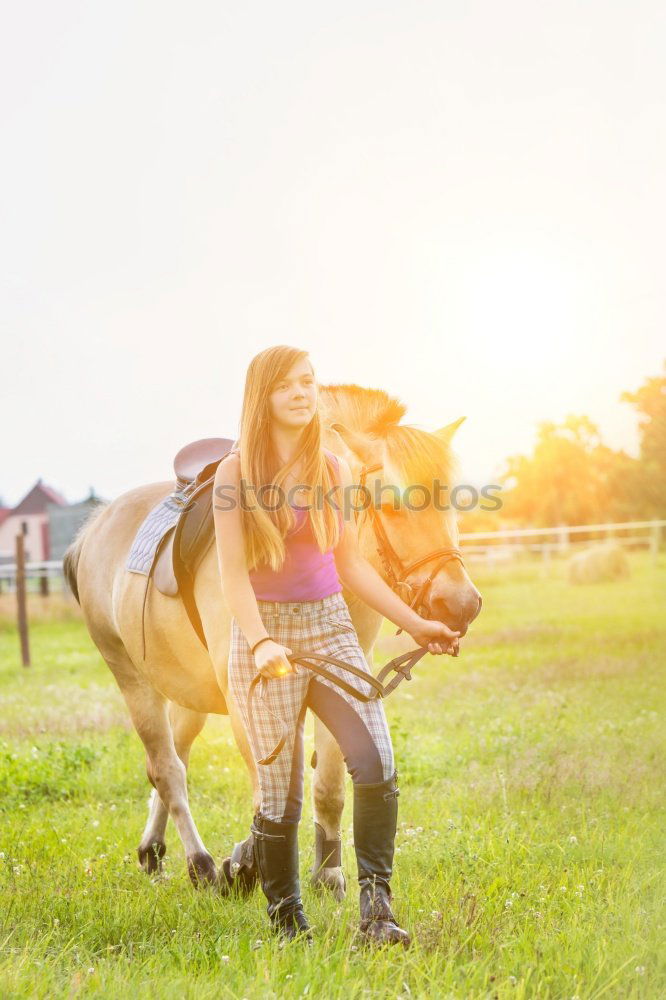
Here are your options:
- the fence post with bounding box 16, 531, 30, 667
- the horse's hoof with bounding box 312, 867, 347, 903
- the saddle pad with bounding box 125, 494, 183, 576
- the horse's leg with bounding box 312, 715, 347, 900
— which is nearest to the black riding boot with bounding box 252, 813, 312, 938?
the horse's hoof with bounding box 312, 867, 347, 903

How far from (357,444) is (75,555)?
2428mm

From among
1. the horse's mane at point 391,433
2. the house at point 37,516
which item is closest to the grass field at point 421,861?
the horse's mane at point 391,433

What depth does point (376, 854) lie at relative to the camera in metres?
2.97

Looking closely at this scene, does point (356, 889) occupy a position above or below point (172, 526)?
below

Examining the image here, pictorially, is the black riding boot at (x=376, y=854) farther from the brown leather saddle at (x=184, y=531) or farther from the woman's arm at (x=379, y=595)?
the brown leather saddle at (x=184, y=531)

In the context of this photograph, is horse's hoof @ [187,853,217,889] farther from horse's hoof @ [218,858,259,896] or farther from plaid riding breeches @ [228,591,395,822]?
plaid riding breeches @ [228,591,395,822]

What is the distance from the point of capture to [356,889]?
12.5 ft

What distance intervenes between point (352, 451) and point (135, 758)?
361 centimetres

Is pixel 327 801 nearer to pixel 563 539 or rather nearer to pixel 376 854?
pixel 376 854

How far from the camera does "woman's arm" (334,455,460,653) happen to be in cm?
319

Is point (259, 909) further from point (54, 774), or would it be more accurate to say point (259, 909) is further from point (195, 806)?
point (54, 774)

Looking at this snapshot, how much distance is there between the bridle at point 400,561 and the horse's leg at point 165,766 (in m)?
1.65

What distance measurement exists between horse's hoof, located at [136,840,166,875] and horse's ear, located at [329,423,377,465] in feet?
7.21

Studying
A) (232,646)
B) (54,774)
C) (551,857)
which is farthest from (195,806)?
(232,646)
